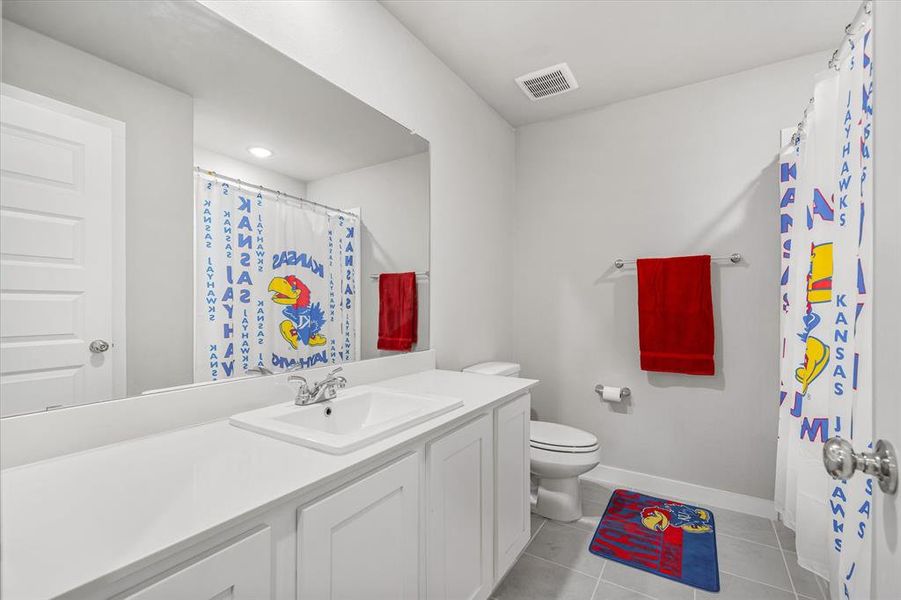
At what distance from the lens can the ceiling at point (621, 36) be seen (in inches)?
73.7

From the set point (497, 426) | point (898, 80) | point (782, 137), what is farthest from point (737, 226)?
point (898, 80)

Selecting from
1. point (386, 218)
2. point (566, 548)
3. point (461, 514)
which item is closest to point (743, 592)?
point (566, 548)

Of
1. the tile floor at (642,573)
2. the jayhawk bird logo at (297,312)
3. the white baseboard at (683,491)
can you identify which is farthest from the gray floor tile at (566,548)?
the jayhawk bird logo at (297,312)

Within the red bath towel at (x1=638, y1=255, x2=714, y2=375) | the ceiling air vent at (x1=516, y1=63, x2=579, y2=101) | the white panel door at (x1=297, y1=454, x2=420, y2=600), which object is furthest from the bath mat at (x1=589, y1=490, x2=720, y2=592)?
the ceiling air vent at (x1=516, y1=63, x2=579, y2=101)

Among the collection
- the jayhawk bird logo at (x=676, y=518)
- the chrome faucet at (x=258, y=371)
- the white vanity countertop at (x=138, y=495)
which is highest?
the chrome faucet at (x=258, y=371)

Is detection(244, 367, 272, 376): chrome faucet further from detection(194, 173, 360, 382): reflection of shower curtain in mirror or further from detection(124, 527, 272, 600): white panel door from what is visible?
detection(124, 527, 272, 600): white panel door

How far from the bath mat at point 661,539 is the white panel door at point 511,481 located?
0.48m

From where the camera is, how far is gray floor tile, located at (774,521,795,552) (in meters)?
1.98

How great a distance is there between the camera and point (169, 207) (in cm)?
117

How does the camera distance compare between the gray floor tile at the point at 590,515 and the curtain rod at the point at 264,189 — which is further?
the gray floor tile at the point at 590,515

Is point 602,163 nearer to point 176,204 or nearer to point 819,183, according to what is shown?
point 819,183

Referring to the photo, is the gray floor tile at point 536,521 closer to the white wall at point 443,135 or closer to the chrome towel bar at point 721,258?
the white wall at point 443,135

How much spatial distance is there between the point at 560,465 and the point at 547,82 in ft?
6.78

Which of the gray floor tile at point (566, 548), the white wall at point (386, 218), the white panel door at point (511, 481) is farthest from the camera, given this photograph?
the gray floor tile at point (566, 548)
